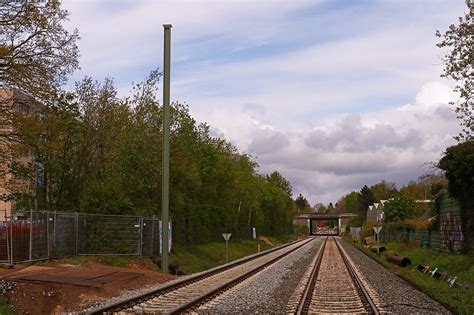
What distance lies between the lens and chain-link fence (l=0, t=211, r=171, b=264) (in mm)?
24500

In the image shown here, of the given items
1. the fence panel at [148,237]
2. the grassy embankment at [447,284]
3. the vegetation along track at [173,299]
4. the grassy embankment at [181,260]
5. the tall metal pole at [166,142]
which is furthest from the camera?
the fence panel at [148,237]

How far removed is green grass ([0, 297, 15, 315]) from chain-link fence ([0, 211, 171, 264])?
657cm

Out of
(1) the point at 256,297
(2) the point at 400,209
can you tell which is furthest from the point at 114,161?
(2) the point at 400,209

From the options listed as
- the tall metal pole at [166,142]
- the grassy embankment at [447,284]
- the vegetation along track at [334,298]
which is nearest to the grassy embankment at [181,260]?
the tall metal pole at [166,142]

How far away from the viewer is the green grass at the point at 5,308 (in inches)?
612

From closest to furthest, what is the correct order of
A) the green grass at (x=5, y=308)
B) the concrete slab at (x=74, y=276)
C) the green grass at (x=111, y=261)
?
the green grass at (x=5, y=308), the concrete slab at (x=74, y=276), the green grass at (x=111, y=261)

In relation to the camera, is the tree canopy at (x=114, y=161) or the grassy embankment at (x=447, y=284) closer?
the grassy embankment at (x=447, y=284)

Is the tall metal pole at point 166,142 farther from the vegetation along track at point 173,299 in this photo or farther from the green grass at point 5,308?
the green grass at point 5,308

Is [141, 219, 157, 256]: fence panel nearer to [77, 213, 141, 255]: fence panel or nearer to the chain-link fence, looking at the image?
the chain-link fence

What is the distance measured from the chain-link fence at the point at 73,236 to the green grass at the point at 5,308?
21.5 feet

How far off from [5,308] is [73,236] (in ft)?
43.9

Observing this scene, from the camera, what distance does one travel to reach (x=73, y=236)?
2916 cm

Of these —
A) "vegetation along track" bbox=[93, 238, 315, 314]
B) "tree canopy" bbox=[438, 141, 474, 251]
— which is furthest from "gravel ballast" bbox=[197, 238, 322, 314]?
"tree canopy" bbox=[438, 141, 474, 251]

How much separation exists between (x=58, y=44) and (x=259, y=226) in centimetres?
7707
